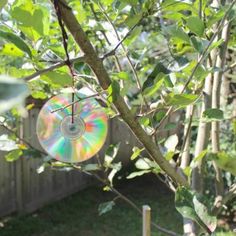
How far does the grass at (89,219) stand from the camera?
17.0 ft

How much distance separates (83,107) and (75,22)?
507mm

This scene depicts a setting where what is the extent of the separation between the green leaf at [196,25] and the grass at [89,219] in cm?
433

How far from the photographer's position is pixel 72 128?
121 cm

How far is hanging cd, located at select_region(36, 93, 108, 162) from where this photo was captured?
47.5 inches

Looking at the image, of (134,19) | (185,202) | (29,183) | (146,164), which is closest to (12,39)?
(134,19)

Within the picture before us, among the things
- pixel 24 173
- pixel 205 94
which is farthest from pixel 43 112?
pixel 24 173

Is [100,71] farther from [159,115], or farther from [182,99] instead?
[159,115]

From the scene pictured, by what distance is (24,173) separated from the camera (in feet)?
19.2

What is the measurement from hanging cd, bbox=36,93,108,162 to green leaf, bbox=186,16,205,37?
0.38 metres

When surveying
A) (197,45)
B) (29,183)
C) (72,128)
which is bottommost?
(29,183)

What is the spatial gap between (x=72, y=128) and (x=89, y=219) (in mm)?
4610

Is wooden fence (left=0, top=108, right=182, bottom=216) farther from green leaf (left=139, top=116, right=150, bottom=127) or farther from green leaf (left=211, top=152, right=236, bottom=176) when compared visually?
green leaf (left=211, top=152, right=236, bottom=176)

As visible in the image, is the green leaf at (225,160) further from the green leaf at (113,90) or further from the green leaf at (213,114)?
the green leaf at (213,114)

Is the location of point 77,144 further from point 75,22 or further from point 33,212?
point 33,212
